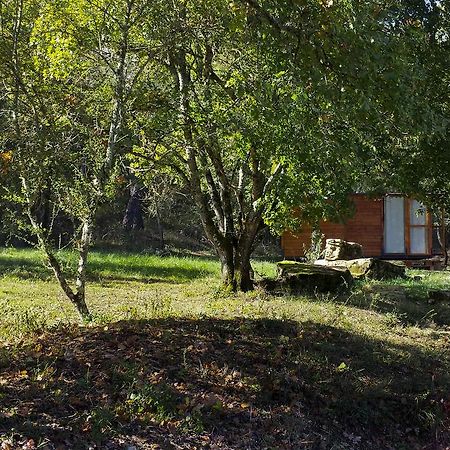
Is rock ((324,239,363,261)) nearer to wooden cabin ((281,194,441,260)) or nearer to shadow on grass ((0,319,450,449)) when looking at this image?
wooden cabin ((281,194,441,260))

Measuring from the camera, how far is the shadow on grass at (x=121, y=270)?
14.2 m

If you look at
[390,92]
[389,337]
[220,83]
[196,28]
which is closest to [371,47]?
[390,92]

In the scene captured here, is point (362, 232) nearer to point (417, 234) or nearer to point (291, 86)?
point (417, 234)

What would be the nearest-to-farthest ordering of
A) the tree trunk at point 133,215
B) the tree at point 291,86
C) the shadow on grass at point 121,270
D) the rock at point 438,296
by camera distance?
the tree at point 291,86, the rock at point 438,296, the shadow on grass at point 121,270, the tree trunk at point 133,215

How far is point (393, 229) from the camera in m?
23.8

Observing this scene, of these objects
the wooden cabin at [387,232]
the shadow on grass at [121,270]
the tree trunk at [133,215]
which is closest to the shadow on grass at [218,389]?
the shadow on grass at [121,270]

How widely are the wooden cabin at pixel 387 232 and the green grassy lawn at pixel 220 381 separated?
47.5 ft

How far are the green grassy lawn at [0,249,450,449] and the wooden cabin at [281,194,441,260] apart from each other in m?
14.5

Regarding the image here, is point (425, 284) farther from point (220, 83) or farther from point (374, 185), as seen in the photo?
point (220, 83)

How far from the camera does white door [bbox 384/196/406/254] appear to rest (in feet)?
77.3

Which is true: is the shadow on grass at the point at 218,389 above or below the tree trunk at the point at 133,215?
below

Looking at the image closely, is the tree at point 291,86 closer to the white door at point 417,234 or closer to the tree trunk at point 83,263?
the tree trunk at point 83,263

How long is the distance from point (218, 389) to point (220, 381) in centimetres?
16

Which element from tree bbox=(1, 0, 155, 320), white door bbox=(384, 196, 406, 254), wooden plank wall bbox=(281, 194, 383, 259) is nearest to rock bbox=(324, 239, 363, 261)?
wooden plank wall bbox=(281, 194, 383, 259)
